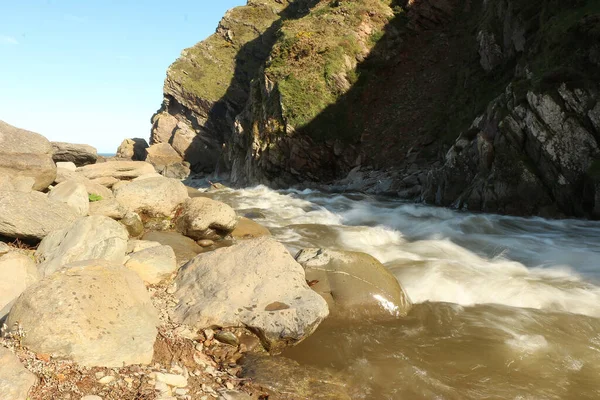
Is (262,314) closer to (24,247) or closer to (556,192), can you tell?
(24,247)

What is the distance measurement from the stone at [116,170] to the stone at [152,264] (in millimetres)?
8951

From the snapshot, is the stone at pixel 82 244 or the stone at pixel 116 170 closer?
the stone at pixel 82 244

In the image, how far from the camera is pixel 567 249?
11047 mm

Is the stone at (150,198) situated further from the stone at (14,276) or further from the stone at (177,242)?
the stone at (14,276)

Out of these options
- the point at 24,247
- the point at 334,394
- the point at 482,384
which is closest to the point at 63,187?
the point at 24,247

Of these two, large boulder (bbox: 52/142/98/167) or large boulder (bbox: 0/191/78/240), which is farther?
large boulder (bbox: 52/142/98/167)

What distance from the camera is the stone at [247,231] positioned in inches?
484

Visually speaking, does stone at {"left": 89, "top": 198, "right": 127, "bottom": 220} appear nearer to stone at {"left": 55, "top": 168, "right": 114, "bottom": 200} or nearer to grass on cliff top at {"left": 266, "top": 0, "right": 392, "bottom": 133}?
stone at {"left": 55, "top": 168, "right": 114, "bottom": 200}

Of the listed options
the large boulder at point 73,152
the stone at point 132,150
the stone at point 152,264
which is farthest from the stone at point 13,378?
the stone at point 132,150

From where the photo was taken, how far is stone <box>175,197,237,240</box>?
1147 centimetres

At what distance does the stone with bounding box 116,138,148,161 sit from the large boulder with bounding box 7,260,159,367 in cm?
6470

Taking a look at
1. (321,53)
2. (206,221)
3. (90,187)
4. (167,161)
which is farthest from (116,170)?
(167,161)

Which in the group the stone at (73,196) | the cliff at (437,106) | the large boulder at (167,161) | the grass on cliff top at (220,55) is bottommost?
the large boulder at (167,161)

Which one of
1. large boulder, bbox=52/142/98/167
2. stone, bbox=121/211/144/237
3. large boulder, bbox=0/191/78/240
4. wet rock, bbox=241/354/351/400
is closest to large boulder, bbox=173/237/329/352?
wet rock, bbox=241/354/351/400
